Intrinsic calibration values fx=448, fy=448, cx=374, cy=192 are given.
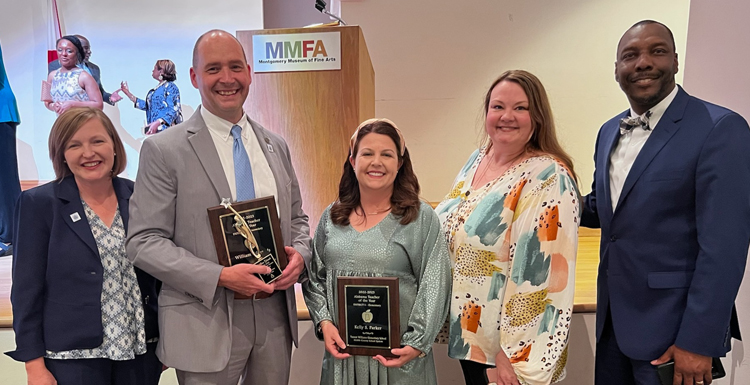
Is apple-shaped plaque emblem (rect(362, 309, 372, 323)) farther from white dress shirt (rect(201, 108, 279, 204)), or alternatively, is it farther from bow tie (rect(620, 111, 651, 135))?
bow tie (rect(620, 111, 651, 135))

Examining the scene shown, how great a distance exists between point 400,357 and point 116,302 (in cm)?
111

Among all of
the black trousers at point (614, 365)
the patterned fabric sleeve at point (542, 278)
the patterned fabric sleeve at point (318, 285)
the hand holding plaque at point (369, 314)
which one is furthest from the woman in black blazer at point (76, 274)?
the black trousers at point (614, 365)

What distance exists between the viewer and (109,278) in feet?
5.66

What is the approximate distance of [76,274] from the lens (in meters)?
1.66

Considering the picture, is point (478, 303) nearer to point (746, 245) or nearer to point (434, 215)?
point (434, 215)

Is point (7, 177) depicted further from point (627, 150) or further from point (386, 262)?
point (627, 150)

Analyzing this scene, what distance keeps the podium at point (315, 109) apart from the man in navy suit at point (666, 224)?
1.65 m

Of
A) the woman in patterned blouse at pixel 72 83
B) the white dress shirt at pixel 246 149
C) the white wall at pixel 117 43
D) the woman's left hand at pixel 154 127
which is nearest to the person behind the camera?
the white dress shirt at pixel 246 149

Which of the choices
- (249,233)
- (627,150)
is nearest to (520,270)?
(627,150)

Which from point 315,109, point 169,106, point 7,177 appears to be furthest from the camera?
point 169,106

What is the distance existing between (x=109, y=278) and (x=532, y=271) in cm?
159

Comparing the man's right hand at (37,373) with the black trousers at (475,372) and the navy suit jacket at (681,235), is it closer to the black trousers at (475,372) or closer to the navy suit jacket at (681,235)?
the black trousers at (475,372)

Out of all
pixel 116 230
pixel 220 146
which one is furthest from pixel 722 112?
pixel 116 230

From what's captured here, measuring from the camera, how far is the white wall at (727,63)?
2074 mm
